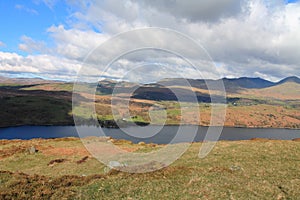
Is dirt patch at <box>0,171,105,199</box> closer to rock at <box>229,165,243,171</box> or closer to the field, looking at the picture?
the field

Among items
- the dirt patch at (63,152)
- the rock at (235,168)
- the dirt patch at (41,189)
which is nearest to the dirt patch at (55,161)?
the dirt patch at (63,152)

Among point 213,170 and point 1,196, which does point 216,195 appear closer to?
point 213,170

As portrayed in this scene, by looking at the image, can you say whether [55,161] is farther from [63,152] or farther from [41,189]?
[41,189]

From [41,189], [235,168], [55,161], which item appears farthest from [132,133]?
[41,189]

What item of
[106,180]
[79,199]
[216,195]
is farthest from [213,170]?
[79,199]

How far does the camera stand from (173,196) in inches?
575

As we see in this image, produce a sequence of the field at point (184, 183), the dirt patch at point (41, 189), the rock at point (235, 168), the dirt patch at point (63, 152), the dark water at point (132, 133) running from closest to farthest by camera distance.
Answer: the dirt patch at point (41, 189) < the field at point (184, 183) < the rock at point (235, 168) < the dirt patch at point (63, 152) < the dark water at point (132, 133)

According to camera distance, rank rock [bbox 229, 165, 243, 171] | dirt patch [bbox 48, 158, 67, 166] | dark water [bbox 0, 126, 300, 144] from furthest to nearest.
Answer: dark water [bbox 0, 126, 300, 144] < dirt patch [bbox 48, 158, 67, 166] < rock [bbox 229, 165, 243, 171]

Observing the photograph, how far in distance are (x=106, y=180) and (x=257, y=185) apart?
10.1m

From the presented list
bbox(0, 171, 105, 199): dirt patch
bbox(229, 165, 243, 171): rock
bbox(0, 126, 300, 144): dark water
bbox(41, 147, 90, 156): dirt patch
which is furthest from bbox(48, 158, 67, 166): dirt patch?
bbox(0, 126, 300, 144): dark water

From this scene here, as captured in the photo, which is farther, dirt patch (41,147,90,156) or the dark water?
the dark water

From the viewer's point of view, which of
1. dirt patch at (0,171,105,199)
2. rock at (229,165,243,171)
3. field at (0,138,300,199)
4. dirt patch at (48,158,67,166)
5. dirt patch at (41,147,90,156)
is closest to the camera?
dirt patch at (0,171,105,199)

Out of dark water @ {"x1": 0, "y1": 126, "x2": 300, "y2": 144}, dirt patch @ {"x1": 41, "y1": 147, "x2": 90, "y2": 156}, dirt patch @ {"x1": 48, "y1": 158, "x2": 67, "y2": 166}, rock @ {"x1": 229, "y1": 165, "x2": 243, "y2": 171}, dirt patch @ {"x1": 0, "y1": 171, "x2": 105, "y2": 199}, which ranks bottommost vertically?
dark water @ {"x1": 0, "y1": 126, "x2": 300, "y2": 144}

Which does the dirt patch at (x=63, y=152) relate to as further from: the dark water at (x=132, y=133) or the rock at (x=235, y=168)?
the dark water at (x=132, y=133)
